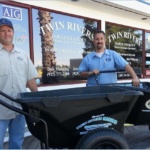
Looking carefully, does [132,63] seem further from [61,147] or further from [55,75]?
[61,147]

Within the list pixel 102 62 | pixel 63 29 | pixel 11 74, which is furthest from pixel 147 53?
pixel 11 74

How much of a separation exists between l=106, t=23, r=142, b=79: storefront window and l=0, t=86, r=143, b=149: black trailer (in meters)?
4.58

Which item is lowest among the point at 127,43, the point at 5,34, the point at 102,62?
the point at 102,62

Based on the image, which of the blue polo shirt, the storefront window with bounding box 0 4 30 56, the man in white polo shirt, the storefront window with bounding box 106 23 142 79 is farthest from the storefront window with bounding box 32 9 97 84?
the man in white polo shirt

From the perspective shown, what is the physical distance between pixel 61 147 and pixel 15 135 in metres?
0.62

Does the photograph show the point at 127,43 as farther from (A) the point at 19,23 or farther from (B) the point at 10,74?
(B) the point at 10,74

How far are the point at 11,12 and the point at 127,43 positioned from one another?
3889mm

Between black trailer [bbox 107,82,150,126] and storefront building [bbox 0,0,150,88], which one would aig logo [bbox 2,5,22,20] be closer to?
storefront building [bbox 0,0,150,88]

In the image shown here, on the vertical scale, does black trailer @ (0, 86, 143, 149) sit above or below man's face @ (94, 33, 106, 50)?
below

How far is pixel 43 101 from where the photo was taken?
2.38 m

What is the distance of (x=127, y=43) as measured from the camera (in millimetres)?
7820

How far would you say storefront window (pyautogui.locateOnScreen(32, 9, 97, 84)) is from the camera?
555 centimetres

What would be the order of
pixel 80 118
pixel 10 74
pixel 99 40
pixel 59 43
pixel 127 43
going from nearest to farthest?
1. pixel 80 118
2. pixel 10 74
3. pixel 99 40
4. pixel 59 43
5. pixel 127 43

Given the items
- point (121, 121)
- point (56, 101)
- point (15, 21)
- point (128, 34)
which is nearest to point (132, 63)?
point (128, 34)
